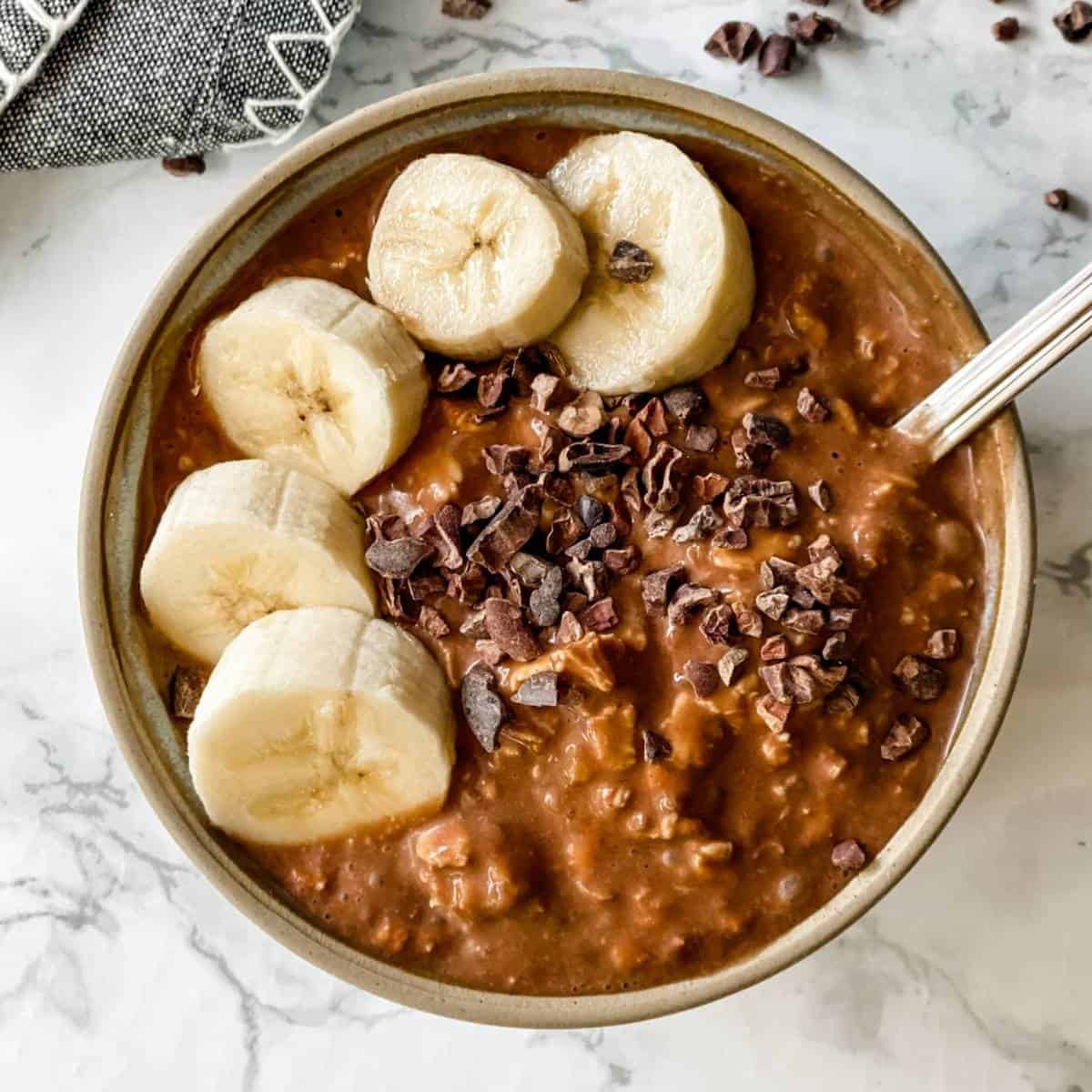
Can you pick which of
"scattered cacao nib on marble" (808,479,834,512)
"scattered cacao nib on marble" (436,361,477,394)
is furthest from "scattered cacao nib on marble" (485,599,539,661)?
"scattered cacao nib on marble" (808,479,834,512)

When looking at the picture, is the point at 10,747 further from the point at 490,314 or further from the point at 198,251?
the point at 490,314

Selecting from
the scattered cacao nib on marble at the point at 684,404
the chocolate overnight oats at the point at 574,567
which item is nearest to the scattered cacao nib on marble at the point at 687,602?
the chocolate overnight oats at the point at 574,567

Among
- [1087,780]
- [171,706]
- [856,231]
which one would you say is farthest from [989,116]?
[171,706]

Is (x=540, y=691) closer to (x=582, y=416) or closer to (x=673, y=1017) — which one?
(x=582, y=416)

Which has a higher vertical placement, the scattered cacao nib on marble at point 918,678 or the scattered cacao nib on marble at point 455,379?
the scattered cacao nib on marble at point 455,379

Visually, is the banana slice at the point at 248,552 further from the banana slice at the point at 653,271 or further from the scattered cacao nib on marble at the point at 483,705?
the banana slice at the point at 653,271

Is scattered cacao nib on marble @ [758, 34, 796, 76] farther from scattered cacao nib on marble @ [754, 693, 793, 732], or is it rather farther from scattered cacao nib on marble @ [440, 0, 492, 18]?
scattered cacao nib on marble @ [754, 693, 793, 732]
